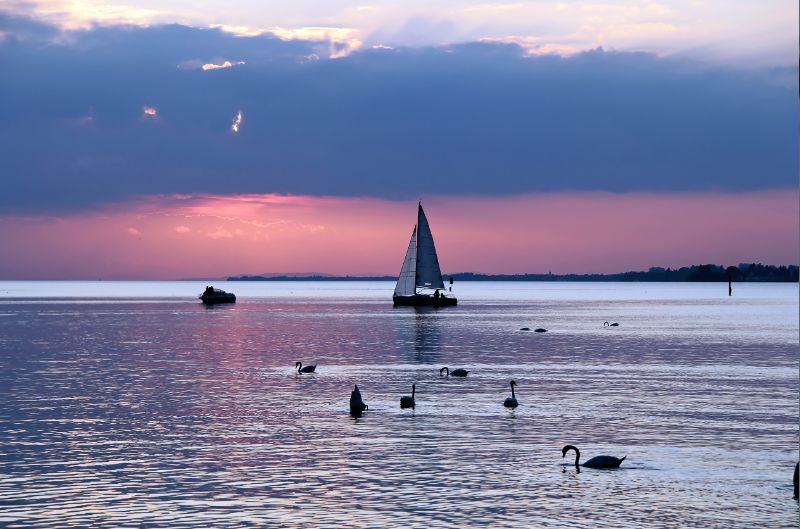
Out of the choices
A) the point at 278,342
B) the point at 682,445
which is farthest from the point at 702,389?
the point at 278,342

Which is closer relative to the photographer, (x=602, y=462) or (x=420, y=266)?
(x=602, y=462)

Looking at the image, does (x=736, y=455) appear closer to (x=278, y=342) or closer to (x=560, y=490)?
(x=560, y=490)

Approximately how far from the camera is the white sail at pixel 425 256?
585ft

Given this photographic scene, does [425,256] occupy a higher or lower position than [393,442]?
higher

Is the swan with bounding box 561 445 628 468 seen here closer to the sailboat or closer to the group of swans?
the group of swans

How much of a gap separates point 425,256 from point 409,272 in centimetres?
756

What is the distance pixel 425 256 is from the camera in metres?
179

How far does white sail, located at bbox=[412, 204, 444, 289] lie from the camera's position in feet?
585

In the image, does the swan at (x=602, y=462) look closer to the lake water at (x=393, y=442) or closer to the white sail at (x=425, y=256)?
the lake water at (x=393, y=442)

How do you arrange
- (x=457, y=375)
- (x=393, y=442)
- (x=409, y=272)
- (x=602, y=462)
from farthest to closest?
(x=409, y=272) → (x=457, y=375) → (x=393, y=442) → (x=602, y=462)

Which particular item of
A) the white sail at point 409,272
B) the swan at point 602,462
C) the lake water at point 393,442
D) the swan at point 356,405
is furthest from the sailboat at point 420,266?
the swan at point 602,462

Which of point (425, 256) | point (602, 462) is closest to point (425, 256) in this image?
point (425, 256)

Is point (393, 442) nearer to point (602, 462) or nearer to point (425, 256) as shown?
point (602, 462)

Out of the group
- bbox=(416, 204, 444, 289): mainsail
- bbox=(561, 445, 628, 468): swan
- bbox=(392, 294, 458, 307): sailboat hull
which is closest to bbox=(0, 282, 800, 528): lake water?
bbox=(561, 445, 628, 468): swan
